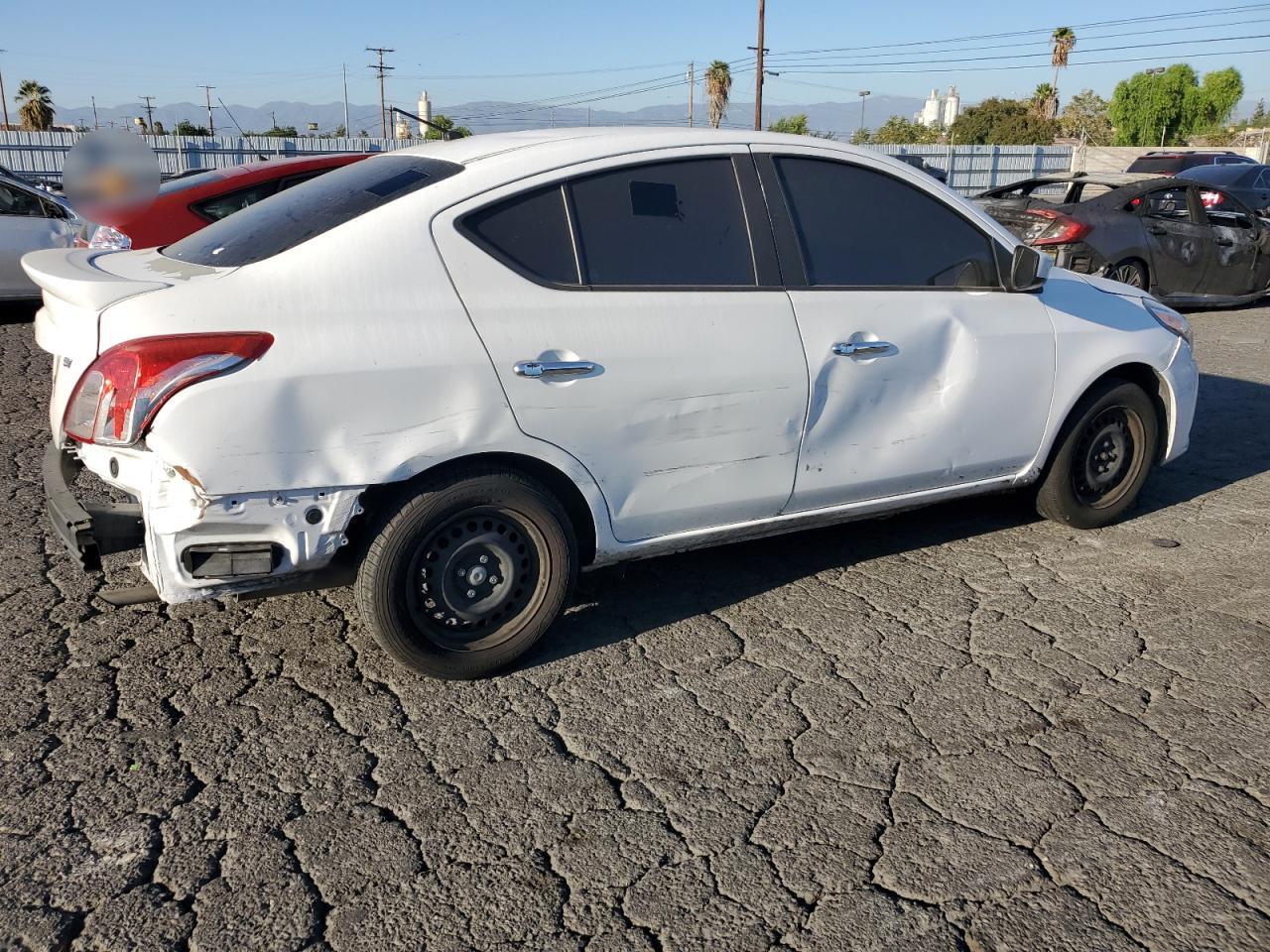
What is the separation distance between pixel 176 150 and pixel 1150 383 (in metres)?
24.9

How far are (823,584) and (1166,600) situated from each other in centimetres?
138

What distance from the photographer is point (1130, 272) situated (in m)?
11.2

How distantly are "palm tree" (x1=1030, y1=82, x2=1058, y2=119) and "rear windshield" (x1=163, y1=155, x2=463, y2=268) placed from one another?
7477 centimetres

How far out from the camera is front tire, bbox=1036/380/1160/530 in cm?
496

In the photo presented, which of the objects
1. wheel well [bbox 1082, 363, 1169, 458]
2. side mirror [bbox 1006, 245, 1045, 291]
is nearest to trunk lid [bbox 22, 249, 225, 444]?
side mirror [bbox 1006, 245, 1045, 291]

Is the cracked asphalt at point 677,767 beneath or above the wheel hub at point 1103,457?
beneath

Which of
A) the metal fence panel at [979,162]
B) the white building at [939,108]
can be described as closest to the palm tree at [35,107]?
the metal fence panel at [979,162]

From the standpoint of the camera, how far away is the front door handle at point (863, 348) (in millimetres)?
4047

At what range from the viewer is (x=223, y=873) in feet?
8.86

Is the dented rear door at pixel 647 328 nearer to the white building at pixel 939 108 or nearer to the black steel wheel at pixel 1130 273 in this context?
the black steel wheel at pixel 1130 273

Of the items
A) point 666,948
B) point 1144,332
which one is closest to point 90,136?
point 666,948

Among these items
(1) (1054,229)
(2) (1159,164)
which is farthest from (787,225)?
(2) (1159,164)

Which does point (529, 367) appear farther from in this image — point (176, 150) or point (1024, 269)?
point (176, 150)

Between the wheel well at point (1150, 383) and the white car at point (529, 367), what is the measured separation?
51cm
